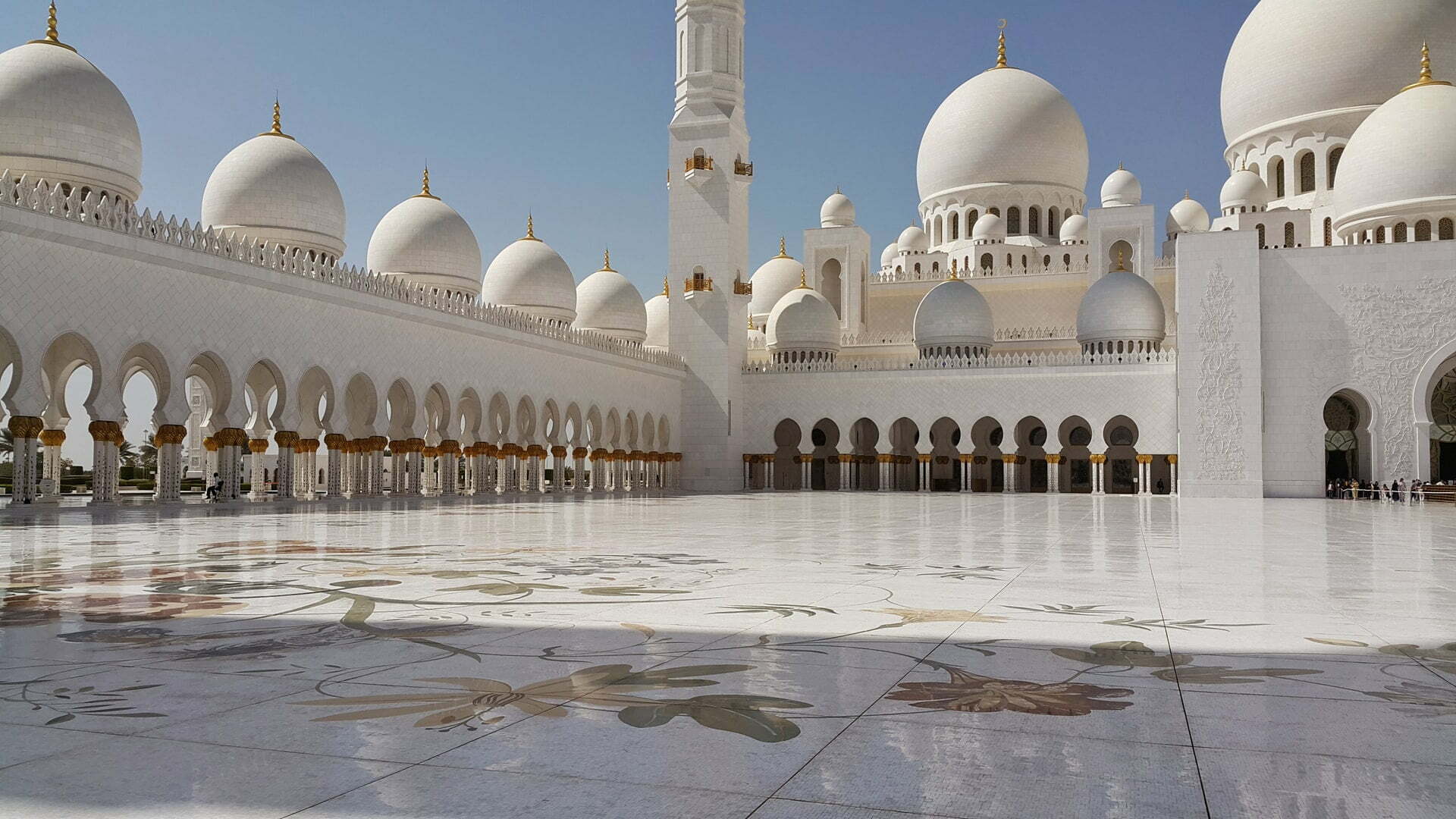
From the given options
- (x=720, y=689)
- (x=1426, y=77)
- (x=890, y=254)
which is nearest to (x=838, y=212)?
(x=890, y=254)

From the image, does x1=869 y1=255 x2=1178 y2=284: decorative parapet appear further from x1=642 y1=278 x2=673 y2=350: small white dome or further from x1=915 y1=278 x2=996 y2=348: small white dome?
x1=642 y1=278 x2=673 y2=350: small white dome

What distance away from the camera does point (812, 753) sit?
214 cm

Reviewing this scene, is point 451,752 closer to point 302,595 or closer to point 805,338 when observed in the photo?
point 302,595

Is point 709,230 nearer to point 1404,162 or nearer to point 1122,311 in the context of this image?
point 1122,311

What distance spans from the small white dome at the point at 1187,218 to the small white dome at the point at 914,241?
23.0ft

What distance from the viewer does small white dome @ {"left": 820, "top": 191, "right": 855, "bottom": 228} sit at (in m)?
34.4

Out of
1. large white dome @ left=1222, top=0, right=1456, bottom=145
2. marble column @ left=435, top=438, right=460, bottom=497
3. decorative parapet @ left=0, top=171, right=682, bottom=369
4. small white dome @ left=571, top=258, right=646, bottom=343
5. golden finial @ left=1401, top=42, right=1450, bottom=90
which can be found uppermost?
large white dome @ left=1222, top=0, right=1456, bottom=145

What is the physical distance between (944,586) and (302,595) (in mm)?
2628

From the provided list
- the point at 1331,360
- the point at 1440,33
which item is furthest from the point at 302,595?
the point at 1440,33

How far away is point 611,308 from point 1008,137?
12017 mm

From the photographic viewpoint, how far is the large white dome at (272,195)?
19.8m

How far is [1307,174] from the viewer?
88.4 feet

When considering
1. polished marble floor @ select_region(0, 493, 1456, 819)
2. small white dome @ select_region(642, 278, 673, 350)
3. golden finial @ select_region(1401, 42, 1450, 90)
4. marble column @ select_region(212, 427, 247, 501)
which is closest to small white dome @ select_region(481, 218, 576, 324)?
small white dome @ select_region(642, 278, 673, 350)

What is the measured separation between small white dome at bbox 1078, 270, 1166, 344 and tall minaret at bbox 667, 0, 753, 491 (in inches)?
326
